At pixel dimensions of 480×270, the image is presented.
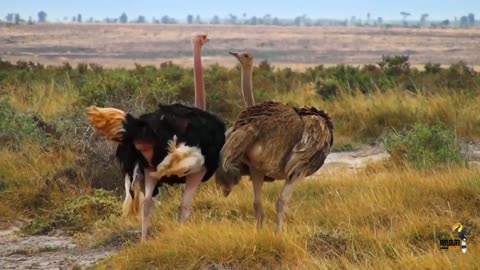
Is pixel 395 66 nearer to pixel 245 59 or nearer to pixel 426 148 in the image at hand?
pixel 426 148

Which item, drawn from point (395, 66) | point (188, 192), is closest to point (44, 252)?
point (188, 192)

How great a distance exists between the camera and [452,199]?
26.7 ft

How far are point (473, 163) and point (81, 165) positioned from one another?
3.99 m

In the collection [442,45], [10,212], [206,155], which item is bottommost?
[442,45]

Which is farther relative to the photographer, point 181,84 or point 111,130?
point 181,84

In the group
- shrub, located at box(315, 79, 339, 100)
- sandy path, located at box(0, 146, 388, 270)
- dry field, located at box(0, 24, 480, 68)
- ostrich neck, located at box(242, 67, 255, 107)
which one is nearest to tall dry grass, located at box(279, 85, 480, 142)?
shrub, located at box(315, 79, 339, 100)

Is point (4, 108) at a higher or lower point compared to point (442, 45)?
higher

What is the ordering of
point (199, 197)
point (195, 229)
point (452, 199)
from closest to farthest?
point (195, 229), point (452, 199), point (199, 197)

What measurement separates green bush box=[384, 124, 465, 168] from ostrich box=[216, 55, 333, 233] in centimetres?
254

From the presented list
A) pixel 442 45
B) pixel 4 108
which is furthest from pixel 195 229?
pixel 442 45

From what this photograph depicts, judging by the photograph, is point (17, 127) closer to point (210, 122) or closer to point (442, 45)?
point (210, 122)

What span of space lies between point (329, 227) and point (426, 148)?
2.87m

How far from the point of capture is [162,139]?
7.12 meters

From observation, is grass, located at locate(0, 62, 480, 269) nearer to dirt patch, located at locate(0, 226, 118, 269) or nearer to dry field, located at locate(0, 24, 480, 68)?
dirt patch, located at locate(0, 226, 118, 269)
